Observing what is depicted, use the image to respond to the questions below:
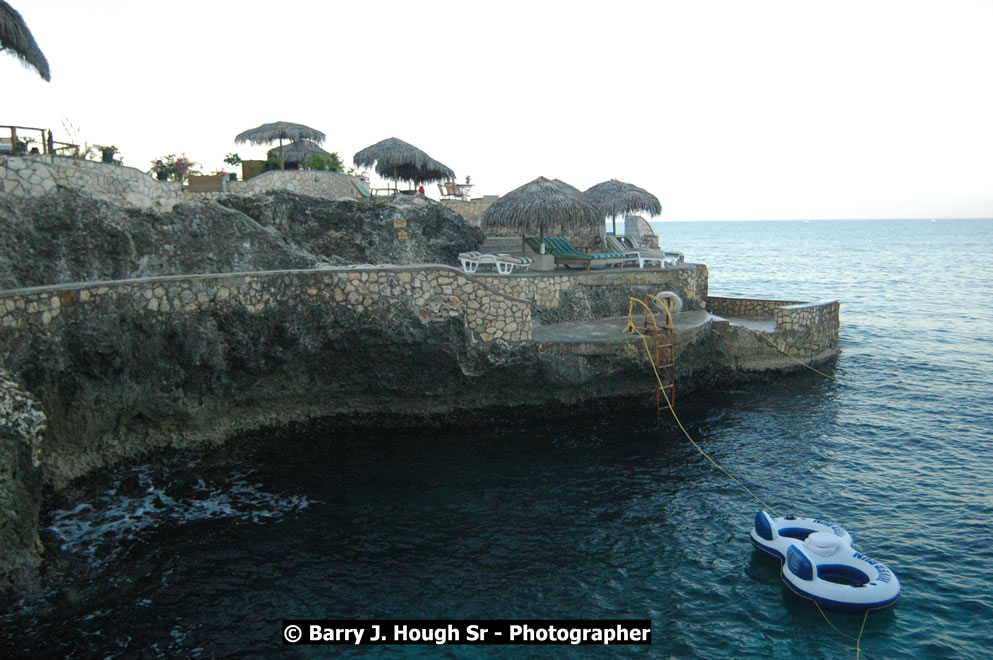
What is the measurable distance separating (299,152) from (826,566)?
2727 cm

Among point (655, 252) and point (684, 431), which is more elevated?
point (655, 252)

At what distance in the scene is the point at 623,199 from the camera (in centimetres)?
2667

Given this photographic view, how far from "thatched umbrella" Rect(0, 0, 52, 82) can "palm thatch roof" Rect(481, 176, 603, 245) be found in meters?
13.9

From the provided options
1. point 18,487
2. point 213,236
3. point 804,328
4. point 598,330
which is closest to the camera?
point 18,487

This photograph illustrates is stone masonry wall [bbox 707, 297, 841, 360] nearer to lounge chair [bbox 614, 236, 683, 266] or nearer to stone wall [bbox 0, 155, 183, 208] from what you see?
lounge chair [bbox 614, 236, 683, 266]

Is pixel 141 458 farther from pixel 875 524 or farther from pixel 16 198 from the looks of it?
pixel 875 524

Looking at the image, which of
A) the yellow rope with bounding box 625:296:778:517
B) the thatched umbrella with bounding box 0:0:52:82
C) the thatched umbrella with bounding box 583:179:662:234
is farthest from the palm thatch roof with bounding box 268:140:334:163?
the yellow rope with bounding box 625:296:778:517

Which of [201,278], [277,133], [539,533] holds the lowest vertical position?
[539,533]

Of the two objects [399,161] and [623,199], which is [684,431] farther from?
[399,161]

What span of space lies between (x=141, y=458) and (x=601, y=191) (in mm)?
20629

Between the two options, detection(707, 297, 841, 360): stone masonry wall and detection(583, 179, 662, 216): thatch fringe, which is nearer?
detection(707, 297, 841, 360): stone masonry wall

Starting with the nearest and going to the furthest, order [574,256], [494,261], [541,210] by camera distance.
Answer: [494,261] < [541,210] < [574,256]

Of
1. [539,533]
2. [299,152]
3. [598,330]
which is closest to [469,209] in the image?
[299,152]

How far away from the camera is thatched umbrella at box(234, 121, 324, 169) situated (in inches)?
1053
